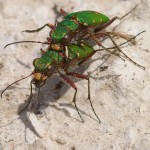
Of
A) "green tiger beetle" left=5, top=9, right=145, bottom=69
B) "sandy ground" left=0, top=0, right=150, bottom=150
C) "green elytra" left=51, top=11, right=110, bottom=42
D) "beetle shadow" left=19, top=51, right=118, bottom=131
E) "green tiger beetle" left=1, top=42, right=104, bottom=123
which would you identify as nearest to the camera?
"sandy ground" left=0, top=0, right=150, bottom=150

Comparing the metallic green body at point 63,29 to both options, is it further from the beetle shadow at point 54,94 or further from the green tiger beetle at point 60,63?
the beetle shadow at point 54,94

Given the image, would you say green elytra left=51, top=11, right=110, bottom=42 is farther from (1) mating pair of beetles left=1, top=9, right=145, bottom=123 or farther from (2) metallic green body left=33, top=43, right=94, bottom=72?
(2) metallic green body left=33, top=43, right=94, bottom=72

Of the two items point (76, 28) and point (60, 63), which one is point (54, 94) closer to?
point (60, 63)

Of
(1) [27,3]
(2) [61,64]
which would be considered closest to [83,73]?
(2) [61,64]

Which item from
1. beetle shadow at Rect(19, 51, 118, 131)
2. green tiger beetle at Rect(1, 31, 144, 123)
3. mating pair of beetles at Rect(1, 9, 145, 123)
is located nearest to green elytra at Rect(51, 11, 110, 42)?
mating pair of beetles at Rect(1, 9, 145, 123)

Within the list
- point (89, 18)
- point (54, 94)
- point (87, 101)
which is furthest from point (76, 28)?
point (87, 101)

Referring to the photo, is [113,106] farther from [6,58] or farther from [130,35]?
[6,58]

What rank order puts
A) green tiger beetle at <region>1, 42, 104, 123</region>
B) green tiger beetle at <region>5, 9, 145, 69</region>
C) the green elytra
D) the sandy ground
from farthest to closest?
the green elytra → green tiger beetle at <region>5, 9, 145, 69</region> → green tiger beetle at <region>1, 42, 104, 123</region> → the sandy ground
